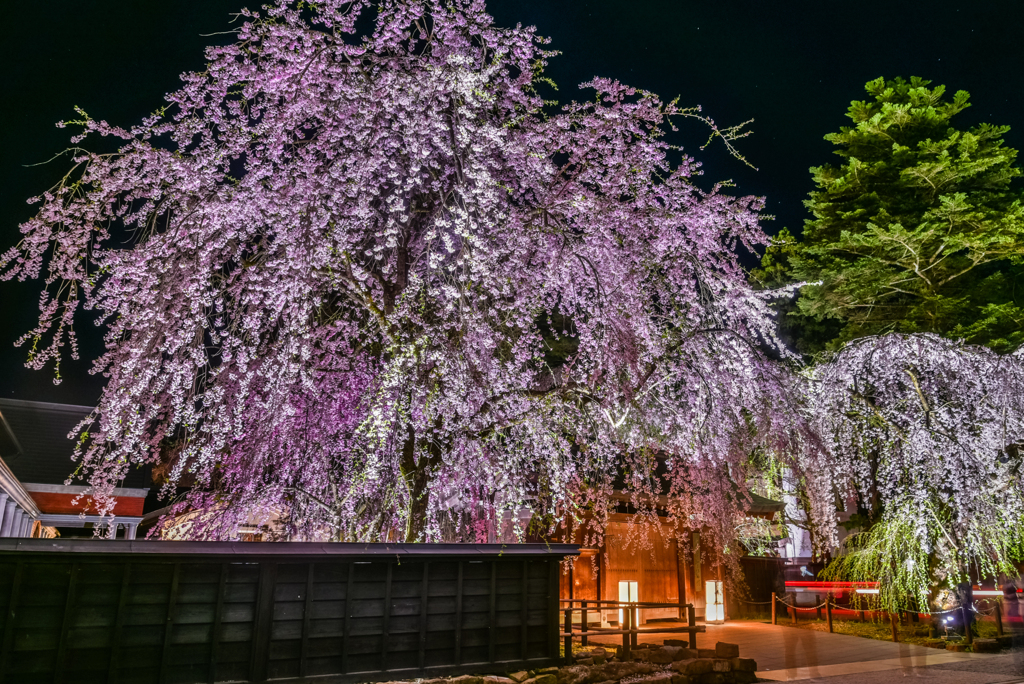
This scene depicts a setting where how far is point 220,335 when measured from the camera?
848 centimetres

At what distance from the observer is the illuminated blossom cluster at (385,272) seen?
25.6 ft

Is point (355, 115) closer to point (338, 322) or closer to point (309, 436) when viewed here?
point (338, 322)

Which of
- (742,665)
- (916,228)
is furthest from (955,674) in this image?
(916,228)

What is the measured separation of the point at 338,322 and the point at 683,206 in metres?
5.83

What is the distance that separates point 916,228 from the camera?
16609mm

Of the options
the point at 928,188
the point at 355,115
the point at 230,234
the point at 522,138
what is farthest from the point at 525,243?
the point at 928,188

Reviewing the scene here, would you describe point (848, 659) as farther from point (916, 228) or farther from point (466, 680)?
point (916, 228)

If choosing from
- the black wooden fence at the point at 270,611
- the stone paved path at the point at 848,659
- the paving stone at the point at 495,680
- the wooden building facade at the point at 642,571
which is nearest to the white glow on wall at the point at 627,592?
the wooden building facade at the point at 642,571

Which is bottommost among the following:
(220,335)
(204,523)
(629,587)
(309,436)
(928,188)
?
(629,587)

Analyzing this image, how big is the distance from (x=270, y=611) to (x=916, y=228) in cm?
1744

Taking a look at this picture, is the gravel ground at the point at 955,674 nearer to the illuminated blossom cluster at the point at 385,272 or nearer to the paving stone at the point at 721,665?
the paving stone at the point at 721,665

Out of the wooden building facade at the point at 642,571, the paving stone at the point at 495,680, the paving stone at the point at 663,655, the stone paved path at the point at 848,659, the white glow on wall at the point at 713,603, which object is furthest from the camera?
the white glow on wall at the point at 713,603

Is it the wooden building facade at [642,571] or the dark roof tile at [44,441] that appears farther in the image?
the dark roof tile at [44,441]

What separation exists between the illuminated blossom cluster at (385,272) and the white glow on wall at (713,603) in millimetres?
9046
